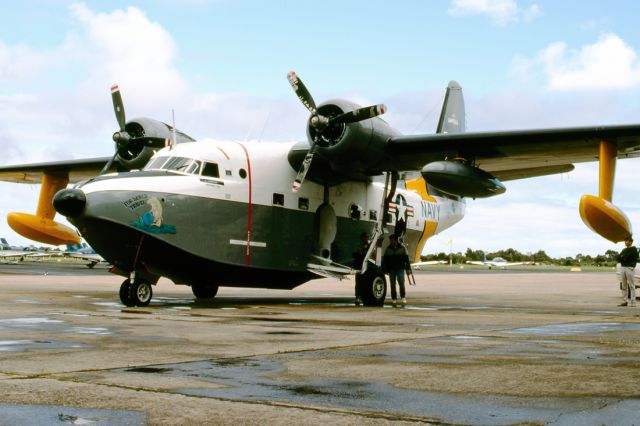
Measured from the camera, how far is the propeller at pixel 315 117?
1675 cm

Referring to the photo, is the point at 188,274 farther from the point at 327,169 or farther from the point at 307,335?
the point at 307,335

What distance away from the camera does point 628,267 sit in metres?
17.2

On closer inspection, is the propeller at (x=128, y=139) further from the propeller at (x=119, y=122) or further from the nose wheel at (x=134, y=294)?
the nose wheel at (x=134, y=294)

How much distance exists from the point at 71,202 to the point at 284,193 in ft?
18.2

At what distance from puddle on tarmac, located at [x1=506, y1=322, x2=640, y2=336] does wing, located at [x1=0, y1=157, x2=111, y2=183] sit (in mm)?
14548

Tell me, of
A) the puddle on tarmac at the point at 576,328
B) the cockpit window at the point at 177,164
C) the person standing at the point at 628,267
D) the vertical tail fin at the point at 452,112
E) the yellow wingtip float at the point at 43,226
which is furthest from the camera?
the vertical tail fin at the point at 452,112

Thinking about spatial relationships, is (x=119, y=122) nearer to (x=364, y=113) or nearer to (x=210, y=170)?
(x=210, y=170)

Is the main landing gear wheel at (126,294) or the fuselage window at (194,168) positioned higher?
the fuselage window at (194,168)

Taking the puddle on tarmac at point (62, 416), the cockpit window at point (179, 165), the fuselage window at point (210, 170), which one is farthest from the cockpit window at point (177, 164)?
the puddle on tarmac at point (62, 416)

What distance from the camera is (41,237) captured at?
2119cm

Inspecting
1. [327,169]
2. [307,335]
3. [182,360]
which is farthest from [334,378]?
[327,169]

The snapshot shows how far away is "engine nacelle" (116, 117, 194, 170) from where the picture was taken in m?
19.4

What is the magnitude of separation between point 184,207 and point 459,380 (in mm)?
10685

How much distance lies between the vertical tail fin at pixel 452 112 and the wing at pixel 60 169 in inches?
428
